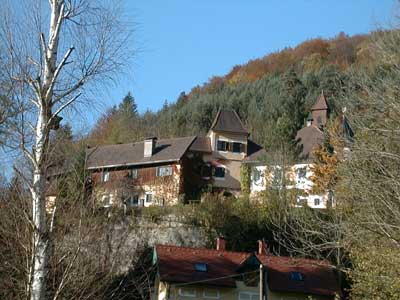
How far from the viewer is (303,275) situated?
38.2 m

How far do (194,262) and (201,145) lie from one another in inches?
805

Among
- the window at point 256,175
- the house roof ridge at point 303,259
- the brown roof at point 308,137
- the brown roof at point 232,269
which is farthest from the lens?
the brown roof at point 308,137

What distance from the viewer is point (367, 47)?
55.3 ft

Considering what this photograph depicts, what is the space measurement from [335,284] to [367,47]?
74.5 ft

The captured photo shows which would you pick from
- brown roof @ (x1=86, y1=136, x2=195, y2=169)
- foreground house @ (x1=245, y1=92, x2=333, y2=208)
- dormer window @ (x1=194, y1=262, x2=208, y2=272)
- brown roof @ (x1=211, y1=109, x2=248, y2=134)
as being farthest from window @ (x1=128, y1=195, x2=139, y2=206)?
dormer window @ (x1=194, y1=262, x2=208, y2=272)

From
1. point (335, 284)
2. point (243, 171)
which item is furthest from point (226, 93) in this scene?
point (335, 284)

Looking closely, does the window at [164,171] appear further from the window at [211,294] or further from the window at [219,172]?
the window at [211,294]

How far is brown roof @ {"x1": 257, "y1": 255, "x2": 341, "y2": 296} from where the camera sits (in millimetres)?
36969

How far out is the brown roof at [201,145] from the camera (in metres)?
54.4

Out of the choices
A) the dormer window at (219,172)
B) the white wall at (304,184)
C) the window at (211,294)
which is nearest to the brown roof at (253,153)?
the dormer window at (219,172)

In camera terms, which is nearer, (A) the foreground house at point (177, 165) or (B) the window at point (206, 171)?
(A) the foreground house at point (177, 165)

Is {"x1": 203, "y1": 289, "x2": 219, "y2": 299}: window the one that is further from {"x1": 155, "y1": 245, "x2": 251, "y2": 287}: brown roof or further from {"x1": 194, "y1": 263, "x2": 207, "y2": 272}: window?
{"x1": 194, "y1": 263, "x2": 207, "y2": 272}: window

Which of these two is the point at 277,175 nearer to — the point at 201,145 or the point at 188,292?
the point at 201,145

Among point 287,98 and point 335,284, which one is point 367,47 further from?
point 287,98
